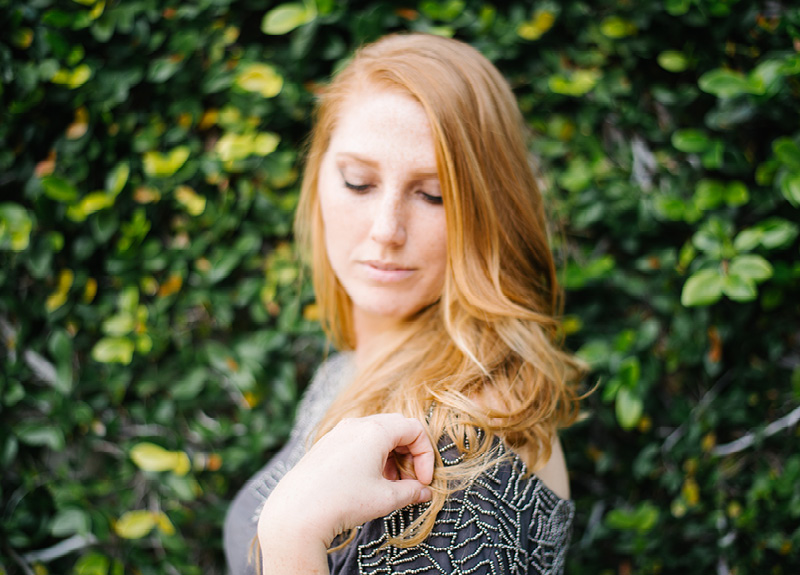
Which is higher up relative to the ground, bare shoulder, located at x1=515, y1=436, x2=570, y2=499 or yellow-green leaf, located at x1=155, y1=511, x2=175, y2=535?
bare shoulder, located at x1=515, y1=436, x2=570, y2=499

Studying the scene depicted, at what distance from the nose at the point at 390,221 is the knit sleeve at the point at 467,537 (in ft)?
1.63

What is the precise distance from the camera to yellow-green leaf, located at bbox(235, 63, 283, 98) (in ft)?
5.42

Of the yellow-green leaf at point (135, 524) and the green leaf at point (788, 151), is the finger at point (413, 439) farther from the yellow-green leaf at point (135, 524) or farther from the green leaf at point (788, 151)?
the yellow-green leaf at point (135, 524)

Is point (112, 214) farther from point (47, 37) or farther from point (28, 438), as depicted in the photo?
point (28, 438)

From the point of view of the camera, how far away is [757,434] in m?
1.57

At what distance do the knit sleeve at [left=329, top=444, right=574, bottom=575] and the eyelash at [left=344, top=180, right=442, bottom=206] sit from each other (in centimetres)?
55

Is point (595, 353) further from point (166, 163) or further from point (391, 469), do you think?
point (166, 163)

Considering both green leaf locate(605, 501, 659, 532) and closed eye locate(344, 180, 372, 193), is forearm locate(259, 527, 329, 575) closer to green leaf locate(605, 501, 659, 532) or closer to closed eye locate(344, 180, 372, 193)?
closed eye locate(344, 180, 372, 193)

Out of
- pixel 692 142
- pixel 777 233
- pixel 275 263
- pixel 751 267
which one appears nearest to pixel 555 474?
pixel 751 267

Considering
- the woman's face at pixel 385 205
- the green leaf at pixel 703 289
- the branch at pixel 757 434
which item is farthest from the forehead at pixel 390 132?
the branch at pixel 757 434

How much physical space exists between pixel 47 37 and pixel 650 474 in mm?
2359

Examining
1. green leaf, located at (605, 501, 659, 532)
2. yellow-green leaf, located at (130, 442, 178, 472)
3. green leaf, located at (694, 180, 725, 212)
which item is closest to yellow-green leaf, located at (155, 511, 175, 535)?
yellow-green leaf, located at (130, 442, 178, 472)

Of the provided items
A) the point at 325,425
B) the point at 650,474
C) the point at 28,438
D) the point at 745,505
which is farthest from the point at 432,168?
the point at 28,438

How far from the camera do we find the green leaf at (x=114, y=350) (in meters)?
1.73
